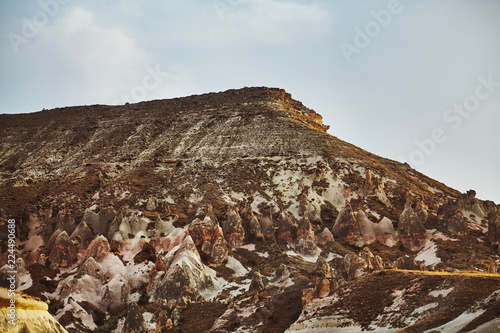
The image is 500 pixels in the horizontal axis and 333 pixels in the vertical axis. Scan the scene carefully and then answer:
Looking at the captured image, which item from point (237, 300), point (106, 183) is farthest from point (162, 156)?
point (237, 300)

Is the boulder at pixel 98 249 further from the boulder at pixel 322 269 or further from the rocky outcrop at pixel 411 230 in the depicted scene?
the rocky outcrop at pixel 411 230

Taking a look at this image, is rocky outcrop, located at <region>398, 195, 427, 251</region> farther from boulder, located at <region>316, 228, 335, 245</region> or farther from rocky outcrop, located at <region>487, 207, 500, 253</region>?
boulder, located at <region>316, 228, 335, 245</region>

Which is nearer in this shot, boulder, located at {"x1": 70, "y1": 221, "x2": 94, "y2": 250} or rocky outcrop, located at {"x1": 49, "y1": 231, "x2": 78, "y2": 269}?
rocky outcrop, located at {"x1": 49, "y1": 231, "x2": 78, "y2": 269}

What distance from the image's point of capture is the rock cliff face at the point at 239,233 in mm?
36062

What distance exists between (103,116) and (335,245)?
71.2 meters

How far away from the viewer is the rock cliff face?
118 ft

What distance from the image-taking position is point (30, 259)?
5078cm

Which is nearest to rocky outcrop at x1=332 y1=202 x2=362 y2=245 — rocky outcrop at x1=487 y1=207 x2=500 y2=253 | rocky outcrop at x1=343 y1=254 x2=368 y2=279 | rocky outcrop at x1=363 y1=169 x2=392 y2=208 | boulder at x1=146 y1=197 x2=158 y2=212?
rocky outcrop at x1=363 y1=169 x2=392 y2=208

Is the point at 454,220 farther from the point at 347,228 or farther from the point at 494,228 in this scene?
the point at 347,228

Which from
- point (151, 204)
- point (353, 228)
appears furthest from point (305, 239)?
point (151, 204)

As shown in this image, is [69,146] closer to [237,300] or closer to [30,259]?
[30,259]

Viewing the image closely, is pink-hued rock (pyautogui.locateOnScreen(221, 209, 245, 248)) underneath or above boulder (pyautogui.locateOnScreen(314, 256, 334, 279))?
above

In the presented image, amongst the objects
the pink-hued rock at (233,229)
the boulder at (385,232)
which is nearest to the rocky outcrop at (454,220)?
the boulder at (385,232)

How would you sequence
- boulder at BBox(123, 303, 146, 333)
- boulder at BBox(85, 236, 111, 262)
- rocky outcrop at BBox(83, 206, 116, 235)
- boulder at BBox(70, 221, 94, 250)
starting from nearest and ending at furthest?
boulder at BBox(123, 303, 146, 333)
boulder at BBox(85, 236, 111, 262)
boulder at BBox(70, 221, 94, 250)
rocky outcrop at BBox(83, 206, 116, 235)
